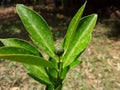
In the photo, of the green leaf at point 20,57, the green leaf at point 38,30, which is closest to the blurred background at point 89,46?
the green leaf at point 38,30

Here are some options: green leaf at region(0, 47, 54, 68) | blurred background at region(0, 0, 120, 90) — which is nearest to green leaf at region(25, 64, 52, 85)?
green leaf at region(0, 47, 54, 68)

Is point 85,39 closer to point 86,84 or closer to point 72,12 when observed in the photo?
point 86,84

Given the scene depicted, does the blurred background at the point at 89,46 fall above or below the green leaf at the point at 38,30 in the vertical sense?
below

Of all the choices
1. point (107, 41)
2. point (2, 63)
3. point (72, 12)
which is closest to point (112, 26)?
point (107, 41)

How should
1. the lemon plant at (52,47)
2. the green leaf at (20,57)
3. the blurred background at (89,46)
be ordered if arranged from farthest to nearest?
the blurred background at (89,46)
the lemon plant at (52,47)
the green leaf at (20,57)

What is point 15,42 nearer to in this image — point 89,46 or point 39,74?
point 39,74

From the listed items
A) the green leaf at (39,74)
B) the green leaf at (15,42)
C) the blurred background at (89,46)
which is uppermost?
the green leaf at (15,42)

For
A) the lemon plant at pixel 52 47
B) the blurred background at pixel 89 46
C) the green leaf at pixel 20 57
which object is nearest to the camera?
the green leaf at pixel 20 57

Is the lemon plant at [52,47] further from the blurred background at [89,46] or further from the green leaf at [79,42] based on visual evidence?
the blurred background at [89,46]
